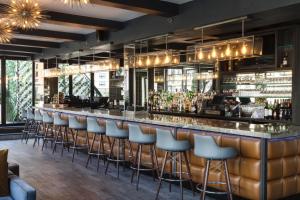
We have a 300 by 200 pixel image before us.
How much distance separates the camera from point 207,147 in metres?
3.97

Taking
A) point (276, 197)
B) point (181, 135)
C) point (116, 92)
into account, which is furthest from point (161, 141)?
point (116, 92)

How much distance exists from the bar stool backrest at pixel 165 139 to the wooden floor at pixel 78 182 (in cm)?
76

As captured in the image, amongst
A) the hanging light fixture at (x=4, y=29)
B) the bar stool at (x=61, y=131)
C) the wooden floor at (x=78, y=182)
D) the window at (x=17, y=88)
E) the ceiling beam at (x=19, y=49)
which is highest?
the ceiling beam at (x=19, y=49)

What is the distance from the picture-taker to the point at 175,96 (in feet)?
26.6

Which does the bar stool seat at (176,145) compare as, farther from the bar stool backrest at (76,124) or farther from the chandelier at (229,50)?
the bar stool backrest at (76,124)

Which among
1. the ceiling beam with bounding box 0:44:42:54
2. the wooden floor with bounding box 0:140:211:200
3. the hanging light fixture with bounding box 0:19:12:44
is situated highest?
the ceiling beam with bounding box 0:44:42:54

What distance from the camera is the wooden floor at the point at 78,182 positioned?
4.66 meters

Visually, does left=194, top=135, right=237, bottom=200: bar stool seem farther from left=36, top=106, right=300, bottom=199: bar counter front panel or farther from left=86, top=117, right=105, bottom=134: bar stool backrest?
left=86, top=117, right=105, bottom=134: bar stool backrest

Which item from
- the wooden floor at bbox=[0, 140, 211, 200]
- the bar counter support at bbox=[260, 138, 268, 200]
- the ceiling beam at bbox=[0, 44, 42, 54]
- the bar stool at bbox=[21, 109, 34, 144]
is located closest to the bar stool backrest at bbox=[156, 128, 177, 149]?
the wooden floor at bbox=[0, 140, 211, 200]

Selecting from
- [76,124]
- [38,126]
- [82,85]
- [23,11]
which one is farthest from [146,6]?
[82,85]

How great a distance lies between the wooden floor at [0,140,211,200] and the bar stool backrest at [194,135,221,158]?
91 centimetres

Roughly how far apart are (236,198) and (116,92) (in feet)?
30.5

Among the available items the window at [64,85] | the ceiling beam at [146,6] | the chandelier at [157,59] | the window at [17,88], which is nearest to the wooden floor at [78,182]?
the chandelier at [157,59]

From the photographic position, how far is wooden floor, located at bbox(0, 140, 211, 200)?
466 centimetres
